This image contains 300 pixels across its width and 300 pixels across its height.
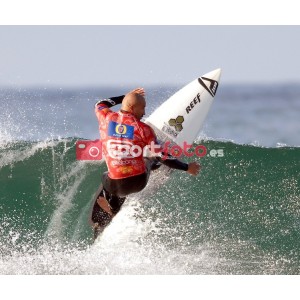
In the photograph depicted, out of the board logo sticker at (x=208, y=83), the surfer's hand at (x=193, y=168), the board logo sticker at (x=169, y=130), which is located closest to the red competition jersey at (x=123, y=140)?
the surfer's hand at (x=193, y=168)

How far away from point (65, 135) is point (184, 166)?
133 inches

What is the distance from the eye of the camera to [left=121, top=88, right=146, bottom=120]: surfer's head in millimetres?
6918

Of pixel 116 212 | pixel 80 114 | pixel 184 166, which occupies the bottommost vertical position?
pixel 80 114

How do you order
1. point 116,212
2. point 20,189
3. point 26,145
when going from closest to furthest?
point 116,212 < point 20,189 < point 26,145

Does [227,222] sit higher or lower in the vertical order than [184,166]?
lower

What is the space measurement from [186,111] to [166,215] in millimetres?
1225

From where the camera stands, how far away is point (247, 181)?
9.18 meters

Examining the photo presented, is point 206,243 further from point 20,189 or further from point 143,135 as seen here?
point 20,189

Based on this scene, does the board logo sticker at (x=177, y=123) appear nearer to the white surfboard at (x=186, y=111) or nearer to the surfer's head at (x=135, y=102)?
the white surfboard at (x=186, y=111)

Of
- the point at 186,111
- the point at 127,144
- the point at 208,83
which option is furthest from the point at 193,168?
the point at 208,83

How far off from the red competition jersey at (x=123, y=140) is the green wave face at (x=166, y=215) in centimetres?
105

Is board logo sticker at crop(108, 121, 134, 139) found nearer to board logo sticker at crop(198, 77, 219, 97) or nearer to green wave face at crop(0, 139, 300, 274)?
green wave face at crop(0, 139, 300, 274)

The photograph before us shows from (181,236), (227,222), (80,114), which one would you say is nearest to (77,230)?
(181,236)

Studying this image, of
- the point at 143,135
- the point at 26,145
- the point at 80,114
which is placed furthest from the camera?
the point at 80,114
